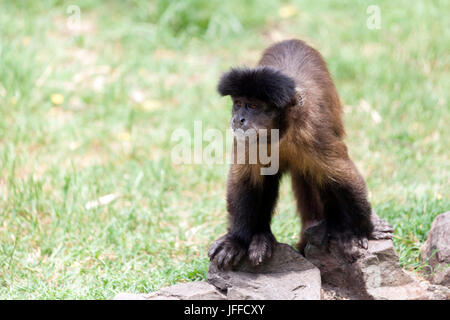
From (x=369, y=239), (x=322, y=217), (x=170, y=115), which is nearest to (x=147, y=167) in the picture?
(x=170, y=115)

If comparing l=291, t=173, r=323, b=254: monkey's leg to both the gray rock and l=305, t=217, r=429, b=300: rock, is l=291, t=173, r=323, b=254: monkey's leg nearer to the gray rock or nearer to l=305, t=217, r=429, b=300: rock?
l=305, t=217, r=429, b=300: rock

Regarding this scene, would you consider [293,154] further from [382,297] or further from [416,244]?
[416,244]

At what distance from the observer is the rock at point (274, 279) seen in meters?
4.14

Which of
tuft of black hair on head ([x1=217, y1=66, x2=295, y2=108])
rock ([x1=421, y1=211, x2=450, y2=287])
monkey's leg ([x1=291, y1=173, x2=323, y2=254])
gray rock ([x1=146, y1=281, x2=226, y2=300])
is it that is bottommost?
gray rock ([x1=146, y1=281, x2=226, y2=300])

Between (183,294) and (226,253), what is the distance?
1.87 feet

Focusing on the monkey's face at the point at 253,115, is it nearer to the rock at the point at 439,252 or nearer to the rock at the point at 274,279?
the rock at the point at 274,279

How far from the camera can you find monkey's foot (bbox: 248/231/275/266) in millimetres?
4531

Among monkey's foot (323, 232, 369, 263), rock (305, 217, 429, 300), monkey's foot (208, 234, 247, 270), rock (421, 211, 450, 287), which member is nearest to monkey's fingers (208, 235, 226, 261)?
monkey's foot (208, 234, 247, 270)

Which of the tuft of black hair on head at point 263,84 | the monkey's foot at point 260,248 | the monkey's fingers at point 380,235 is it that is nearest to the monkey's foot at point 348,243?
the monkey's fingers at point 380,235

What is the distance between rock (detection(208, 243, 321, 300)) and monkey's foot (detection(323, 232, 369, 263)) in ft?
0.98

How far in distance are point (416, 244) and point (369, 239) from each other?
0.72 meters

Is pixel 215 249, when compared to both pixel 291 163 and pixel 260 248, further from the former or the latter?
pixel 291 163

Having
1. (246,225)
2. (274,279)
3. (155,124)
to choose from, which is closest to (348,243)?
(274,279)

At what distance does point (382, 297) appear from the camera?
4262 mm
